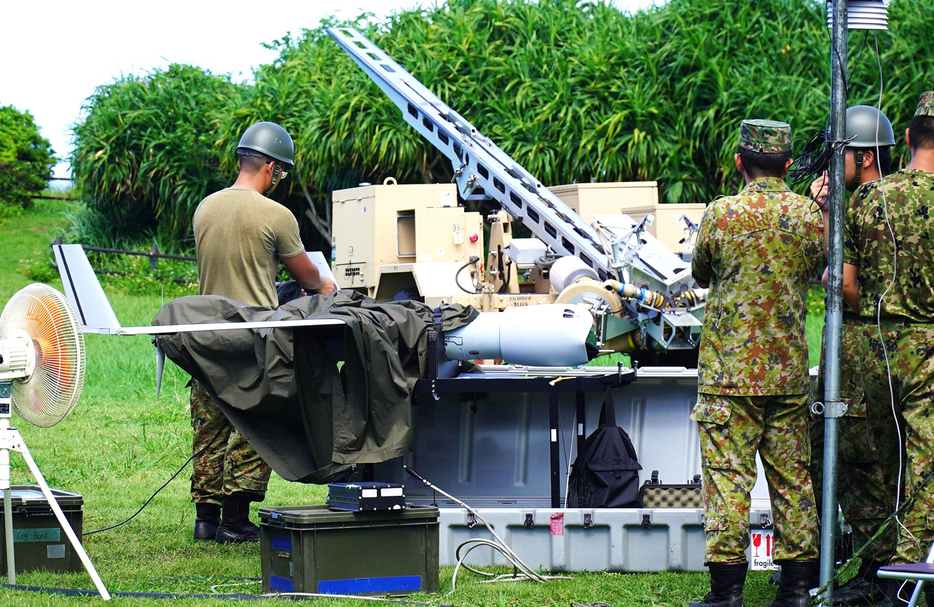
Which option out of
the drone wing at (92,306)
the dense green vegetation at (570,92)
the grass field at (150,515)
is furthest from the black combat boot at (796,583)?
the dense green vegetation at (570,92)

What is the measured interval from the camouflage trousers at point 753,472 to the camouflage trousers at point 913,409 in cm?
32

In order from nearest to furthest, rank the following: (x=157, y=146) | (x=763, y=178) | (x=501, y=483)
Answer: (x=763, y=178) < (x=501, y=483) < (x=157, y=146)

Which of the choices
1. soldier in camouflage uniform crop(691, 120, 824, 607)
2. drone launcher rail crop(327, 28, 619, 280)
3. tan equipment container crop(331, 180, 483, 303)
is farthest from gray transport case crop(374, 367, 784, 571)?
tan equipment container crop(331, 180, 483, 303)

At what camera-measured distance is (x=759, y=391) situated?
13.5 feet

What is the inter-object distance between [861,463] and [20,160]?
88.4ft

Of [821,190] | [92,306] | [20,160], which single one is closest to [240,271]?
[92,306]

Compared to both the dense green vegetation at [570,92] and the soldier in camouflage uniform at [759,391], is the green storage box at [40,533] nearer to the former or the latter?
the soldier in camouflage uniform at [759,391]

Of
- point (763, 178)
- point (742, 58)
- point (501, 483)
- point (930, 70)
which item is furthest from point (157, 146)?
point (763, 178)

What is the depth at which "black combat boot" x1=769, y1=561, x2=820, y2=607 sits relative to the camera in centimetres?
418

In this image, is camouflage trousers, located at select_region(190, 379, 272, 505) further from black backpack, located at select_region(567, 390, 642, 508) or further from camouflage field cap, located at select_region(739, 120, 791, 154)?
camouflage field cap, located at select_region(739, 120, 791, 154)

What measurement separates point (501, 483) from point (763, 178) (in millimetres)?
2412

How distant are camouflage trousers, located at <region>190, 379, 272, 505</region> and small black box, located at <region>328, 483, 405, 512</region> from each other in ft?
3.63

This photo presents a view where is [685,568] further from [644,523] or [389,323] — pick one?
[389,323]

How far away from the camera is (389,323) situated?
530cm
